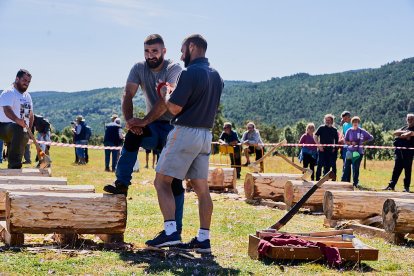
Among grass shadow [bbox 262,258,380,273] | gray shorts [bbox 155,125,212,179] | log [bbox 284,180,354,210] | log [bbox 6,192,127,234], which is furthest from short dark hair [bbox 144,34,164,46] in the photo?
log [bbox 284,180,354,210]

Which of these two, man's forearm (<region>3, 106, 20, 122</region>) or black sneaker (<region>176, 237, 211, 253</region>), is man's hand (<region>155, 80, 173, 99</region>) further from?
man's forearm (<region>3, 106, 20, 122</region>)

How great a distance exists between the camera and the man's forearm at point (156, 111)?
5.96 m

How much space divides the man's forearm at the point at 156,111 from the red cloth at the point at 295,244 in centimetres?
166

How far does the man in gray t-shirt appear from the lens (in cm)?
615

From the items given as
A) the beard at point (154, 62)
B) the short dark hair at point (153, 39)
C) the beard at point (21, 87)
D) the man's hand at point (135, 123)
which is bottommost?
the man's hand at point (135, 123)

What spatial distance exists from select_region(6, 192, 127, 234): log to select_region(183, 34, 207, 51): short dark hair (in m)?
1.77

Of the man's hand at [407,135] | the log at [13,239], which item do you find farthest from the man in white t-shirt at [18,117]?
the man's hand at [407,135]

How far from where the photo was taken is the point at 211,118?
5984 millimetres

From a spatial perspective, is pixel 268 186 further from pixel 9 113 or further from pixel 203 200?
pixel 203 200

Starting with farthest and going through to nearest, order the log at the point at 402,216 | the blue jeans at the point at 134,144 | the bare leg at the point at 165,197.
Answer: the log at the point at 402,216, the blue jeans at the point at 134,144, the bare leg at the point at 165,197

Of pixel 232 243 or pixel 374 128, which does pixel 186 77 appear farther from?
pixel 374 128

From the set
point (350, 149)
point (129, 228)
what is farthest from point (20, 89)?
point (350, 149)

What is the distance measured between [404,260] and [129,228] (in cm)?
361

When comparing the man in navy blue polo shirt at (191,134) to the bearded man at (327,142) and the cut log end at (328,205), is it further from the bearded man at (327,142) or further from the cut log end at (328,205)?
the bearded man at (327,142)
